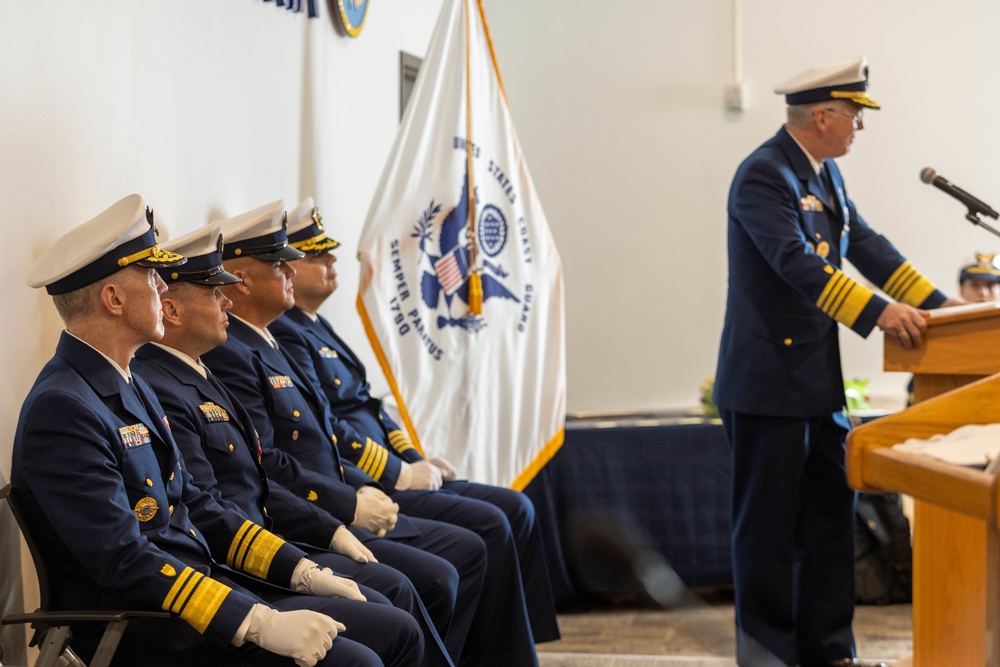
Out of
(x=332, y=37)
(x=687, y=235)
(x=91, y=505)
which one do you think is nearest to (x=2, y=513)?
(x=91, y=505)

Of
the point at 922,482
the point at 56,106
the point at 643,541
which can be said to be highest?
the point at 56,106

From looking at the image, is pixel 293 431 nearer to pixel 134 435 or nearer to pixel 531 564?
pixel 134 435

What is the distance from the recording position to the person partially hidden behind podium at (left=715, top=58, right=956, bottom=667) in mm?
2992

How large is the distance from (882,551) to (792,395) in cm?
141

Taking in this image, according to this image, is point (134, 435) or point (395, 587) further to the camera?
point (395, 587)

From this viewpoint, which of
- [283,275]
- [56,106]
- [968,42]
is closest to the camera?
[56,106]

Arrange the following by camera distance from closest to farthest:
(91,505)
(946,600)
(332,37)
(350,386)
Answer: (91,505) → (946,600) → (350,386) → (332,37)

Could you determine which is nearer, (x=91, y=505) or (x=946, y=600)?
(x=91, y=505)

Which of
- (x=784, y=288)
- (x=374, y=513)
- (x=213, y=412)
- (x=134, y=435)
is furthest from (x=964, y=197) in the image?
(x=134, y=435)

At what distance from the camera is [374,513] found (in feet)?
8.89

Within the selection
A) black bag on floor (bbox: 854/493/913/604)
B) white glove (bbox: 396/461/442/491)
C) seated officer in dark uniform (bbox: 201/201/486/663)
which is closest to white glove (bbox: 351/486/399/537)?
seated officer in dark uniform (bbox: 201/201/486/663)

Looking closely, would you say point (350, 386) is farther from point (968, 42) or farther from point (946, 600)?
point (968, 42)

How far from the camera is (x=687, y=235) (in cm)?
555

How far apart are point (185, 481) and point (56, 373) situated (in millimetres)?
346
